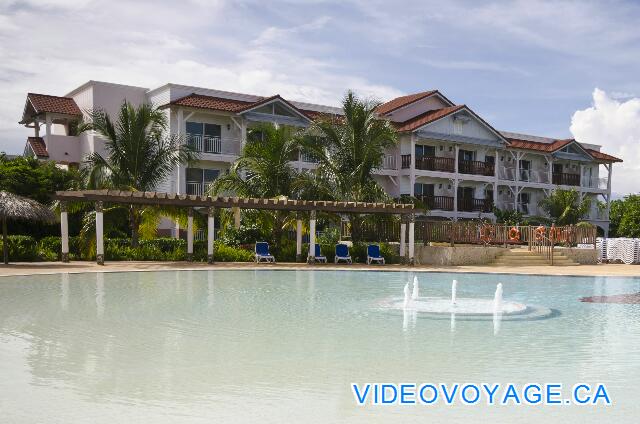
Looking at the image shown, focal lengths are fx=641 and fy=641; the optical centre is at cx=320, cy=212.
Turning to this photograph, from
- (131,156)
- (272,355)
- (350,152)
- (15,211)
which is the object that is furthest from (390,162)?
(272,355)

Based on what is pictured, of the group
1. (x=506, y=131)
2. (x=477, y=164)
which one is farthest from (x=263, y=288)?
(x=506, y=131)

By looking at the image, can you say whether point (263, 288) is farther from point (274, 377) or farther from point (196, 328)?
point (274, 377)

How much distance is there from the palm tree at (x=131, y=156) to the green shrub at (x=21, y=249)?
3053 mm

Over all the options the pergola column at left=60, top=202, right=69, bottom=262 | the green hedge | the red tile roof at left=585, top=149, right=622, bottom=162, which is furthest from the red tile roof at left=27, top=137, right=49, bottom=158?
the red tile roof at left=585, top=149, right=622, bottom=162

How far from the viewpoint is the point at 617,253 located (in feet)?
94.6

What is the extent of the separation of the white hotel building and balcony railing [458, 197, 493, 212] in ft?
0.25

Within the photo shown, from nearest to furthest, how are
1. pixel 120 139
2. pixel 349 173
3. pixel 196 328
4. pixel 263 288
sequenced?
pixel 196 328 → pixel 263 288 → pixel 120 139 → pixel 349 173

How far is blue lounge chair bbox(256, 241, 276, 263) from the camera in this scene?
23.5 meters

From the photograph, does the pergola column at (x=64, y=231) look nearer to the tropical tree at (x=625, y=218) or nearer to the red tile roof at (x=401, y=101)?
the red tile roof at (x=401, y=101)

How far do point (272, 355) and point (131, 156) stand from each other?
18.0m

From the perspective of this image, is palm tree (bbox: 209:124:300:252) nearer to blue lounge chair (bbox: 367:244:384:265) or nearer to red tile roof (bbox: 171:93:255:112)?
blue lounge chair (bbox: 367:244:384:265)

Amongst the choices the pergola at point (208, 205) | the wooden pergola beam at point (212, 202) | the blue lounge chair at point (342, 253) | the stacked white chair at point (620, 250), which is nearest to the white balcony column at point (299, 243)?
the pergola at point (208, 205)

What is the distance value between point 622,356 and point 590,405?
260 cm

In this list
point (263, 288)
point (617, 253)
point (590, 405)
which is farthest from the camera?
point (617, 253)
